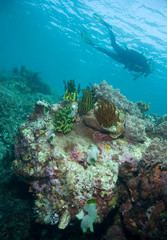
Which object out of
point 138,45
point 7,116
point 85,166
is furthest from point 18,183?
point 138,45

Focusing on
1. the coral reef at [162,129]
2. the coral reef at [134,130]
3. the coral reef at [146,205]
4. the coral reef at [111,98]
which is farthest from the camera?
the coral reef at [111,98]

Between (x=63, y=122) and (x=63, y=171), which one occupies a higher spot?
(x=63, y=122)

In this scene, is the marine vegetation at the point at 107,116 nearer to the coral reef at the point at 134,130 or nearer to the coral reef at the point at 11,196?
the coral reef at the point at 134,130

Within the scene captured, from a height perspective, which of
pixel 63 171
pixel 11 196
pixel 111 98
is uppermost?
pixel 111 98

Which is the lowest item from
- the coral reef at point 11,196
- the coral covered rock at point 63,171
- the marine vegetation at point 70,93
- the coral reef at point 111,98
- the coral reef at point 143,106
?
the coral reef at point 11,196

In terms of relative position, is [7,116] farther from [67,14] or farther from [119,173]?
[67,14]

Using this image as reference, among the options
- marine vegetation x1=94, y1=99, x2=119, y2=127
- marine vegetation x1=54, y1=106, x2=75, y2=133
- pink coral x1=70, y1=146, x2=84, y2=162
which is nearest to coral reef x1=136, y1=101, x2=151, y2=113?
marine vegetation x1=94, y1=99, x2=119, y2=127

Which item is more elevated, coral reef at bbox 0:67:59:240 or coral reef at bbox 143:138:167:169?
coral reef at bbox 143:138:167:169

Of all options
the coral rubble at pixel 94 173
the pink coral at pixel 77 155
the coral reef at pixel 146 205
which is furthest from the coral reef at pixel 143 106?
the pink coral at pixel 77 155

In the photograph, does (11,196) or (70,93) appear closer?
(11,196)

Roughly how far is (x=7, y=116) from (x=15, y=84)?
8420mm

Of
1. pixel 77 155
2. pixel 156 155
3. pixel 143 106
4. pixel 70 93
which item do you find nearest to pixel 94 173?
pixel 77 155

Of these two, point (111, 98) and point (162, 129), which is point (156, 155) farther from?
point (111, 98)

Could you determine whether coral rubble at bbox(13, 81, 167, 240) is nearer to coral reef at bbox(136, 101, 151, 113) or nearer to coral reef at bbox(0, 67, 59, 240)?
coral reef at bbox(0, 67, 59, 240)
